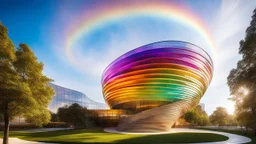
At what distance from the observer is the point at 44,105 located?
18.5 m

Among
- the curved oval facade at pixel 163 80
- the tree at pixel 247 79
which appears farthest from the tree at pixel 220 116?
the tree at pixel 247 79

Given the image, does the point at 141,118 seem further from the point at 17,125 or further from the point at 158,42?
the point at 17,125

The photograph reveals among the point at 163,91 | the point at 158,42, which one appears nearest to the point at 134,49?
the point at 158,42

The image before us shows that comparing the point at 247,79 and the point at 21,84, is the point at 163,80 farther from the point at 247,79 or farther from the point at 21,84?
the point at 21,84

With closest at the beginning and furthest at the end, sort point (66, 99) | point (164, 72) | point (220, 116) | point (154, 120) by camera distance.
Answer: point (154, 120)
point (164, 72)
point (220, 116)
point (66, 99)

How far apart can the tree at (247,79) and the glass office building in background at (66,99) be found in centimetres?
8589

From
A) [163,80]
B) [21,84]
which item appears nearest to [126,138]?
[21,84]

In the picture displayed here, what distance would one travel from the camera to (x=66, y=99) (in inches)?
3890

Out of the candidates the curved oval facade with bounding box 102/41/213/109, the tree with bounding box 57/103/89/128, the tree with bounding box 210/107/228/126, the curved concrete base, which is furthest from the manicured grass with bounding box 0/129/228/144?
the tree with bounding box 210/107/228/126

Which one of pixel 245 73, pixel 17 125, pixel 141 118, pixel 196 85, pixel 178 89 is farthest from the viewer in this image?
pixel 17 125

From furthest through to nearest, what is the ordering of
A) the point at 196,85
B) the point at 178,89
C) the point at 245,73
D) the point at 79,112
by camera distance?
1. the point at 79,112
2. the point at 196,85
3. the point at 178,89
4. the point at 245,73

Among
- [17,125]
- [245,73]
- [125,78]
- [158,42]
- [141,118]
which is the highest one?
[158,42]

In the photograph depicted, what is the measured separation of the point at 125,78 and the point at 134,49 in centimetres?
909

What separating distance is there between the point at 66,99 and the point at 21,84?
88.7 meters
